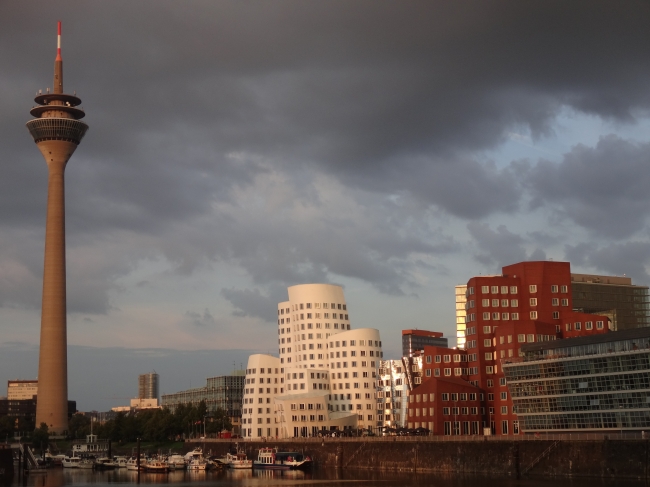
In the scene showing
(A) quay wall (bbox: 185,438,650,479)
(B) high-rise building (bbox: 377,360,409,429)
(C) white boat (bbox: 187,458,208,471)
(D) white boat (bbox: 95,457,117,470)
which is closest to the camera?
(A) quay wall (bbox: 185,438,650,479)

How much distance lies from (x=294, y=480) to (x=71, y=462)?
83.3 metres

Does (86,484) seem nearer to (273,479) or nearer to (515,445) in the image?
(273,479)

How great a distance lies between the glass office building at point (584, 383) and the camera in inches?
4675

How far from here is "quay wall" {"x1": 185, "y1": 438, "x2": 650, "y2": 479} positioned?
105 m

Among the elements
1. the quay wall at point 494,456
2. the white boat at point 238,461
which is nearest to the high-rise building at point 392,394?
the quay wall at point 494,456

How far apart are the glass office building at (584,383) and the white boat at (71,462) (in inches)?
3849

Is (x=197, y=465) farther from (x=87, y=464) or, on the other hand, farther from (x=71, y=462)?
(x=71, y=462)

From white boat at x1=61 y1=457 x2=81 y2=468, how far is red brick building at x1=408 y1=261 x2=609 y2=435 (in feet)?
250

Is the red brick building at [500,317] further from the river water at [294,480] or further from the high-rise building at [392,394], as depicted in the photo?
the river water at [294,480]

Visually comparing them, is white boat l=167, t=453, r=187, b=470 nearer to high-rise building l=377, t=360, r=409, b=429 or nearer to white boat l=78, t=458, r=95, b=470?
white boat l=78, t=458, r=95, b=470

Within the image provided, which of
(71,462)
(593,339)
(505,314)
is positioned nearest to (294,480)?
(593,339)

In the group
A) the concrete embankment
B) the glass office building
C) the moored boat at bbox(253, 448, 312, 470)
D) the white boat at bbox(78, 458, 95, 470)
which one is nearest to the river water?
the concrete embankment

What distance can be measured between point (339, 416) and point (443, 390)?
4517 cm

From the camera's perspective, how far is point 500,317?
16525 cm
